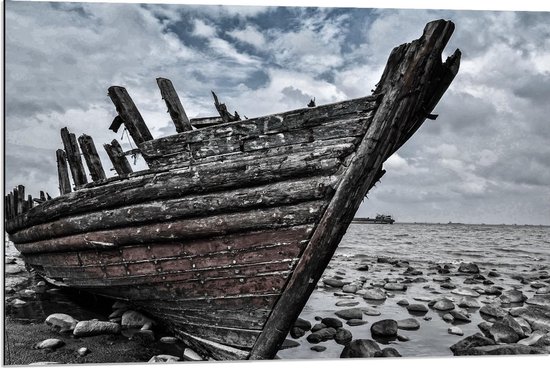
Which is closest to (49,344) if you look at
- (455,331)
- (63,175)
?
(63,175)

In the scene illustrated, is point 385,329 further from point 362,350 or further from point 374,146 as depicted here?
point 374,146

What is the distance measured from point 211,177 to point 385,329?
2.88 metres

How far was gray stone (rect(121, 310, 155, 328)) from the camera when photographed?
495 centimetres

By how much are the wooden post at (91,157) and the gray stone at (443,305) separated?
17.2 ft

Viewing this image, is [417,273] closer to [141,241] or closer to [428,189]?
[428,189]

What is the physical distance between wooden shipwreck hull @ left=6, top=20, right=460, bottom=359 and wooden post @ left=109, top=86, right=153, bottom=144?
0.02m

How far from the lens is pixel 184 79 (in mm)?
5574

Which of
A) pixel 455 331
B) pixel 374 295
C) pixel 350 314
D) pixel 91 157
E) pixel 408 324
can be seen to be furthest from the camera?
pixel 374 295

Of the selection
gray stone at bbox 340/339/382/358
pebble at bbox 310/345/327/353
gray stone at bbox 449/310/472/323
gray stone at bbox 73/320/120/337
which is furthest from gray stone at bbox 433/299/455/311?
gray stone at bbox 73/320/120/337

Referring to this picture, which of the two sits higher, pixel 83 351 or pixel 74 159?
pixel 74 159

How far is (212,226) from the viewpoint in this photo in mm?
3611

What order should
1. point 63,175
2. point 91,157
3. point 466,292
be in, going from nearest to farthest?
1. point 91,157
2. point 63,175
3. point 466,292

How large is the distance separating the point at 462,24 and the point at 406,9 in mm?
990

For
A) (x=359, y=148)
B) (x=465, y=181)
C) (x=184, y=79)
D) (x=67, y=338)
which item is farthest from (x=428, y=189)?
(x=67, y=338)
